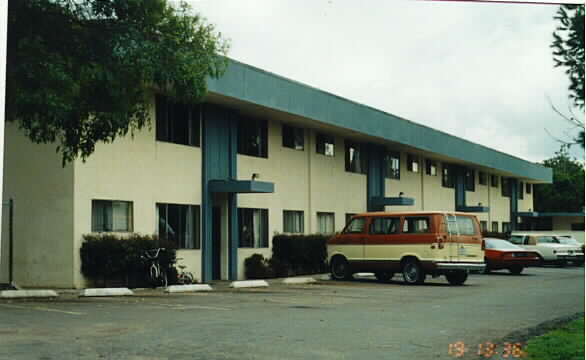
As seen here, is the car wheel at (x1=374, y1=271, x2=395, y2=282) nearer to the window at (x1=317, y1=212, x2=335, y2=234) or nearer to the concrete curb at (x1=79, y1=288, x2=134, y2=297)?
the window at (x1=317, y1=212, x2=335, y2=234)

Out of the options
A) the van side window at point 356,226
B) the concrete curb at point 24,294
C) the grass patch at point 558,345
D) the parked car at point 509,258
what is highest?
the van side window at point 356,226

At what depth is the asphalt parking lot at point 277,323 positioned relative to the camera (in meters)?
9.84

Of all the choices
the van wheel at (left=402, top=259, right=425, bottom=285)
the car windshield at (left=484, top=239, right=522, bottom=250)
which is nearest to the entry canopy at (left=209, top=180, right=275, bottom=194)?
the van wheel at (left=402, top=259, right=425, bottom=285)

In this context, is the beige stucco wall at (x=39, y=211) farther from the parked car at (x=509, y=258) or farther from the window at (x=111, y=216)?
the parked car at (x=509, y=258)

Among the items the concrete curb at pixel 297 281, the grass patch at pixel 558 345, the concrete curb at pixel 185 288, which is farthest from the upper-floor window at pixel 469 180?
the grass patch at pixel 558 345

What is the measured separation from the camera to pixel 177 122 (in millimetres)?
23031

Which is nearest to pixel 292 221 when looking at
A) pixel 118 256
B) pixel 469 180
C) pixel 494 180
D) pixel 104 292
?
pixel 118 256

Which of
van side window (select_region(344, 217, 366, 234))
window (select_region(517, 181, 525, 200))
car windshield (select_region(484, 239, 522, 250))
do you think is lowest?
car windshield (select_region(484, 239, 522, 250))

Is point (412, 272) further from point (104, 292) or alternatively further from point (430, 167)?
point (430, 167)

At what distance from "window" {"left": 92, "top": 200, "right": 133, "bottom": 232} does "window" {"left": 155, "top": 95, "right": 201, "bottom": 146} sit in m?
2.17

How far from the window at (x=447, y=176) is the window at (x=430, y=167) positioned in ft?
3.98

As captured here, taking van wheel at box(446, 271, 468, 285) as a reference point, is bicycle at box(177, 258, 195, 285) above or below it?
above

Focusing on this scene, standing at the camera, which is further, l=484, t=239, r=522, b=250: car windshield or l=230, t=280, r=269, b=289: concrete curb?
l=484, t=239, r=522, b=250: car windshield

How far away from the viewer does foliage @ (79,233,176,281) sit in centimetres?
1967
